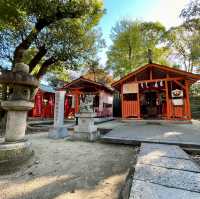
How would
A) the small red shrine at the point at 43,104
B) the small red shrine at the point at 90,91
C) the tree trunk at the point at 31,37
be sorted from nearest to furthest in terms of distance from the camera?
the tree trunk at the point at 31,37, the small red shrine at the point at 90,91, the small red shrine at the point at 43,104

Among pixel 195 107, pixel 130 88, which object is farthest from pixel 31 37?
pixel 195 107

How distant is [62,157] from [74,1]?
929 cm

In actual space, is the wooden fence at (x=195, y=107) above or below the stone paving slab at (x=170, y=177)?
above

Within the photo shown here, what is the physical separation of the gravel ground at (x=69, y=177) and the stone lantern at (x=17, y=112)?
1.16ft

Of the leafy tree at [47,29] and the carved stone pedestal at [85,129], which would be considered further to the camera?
the leafy tree at [47,29]

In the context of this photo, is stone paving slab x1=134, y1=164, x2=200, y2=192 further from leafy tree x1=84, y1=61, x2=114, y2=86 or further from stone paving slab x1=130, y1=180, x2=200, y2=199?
leafy tree x1=84, y1=61, x2=114, y2=86

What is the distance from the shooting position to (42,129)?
870cm

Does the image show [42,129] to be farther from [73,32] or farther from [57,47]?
[73,32]

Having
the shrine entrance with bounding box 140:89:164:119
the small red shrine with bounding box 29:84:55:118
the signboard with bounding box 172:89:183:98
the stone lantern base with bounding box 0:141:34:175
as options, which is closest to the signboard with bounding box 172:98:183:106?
the signboard with bounding box 172:89:183:98

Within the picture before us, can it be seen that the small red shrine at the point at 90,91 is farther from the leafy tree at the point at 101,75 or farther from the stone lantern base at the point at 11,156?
the leafy tree at the point at 101,75

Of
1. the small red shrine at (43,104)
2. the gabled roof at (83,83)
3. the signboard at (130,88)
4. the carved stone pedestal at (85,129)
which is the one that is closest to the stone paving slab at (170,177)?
the carved stone pedestal at (85,129)

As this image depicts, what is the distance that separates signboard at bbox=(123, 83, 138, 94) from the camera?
10.2m

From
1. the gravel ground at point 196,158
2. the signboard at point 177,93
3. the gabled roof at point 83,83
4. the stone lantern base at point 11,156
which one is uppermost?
the gabled roof at point 83,83

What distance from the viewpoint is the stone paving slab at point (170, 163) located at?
7.90ft
